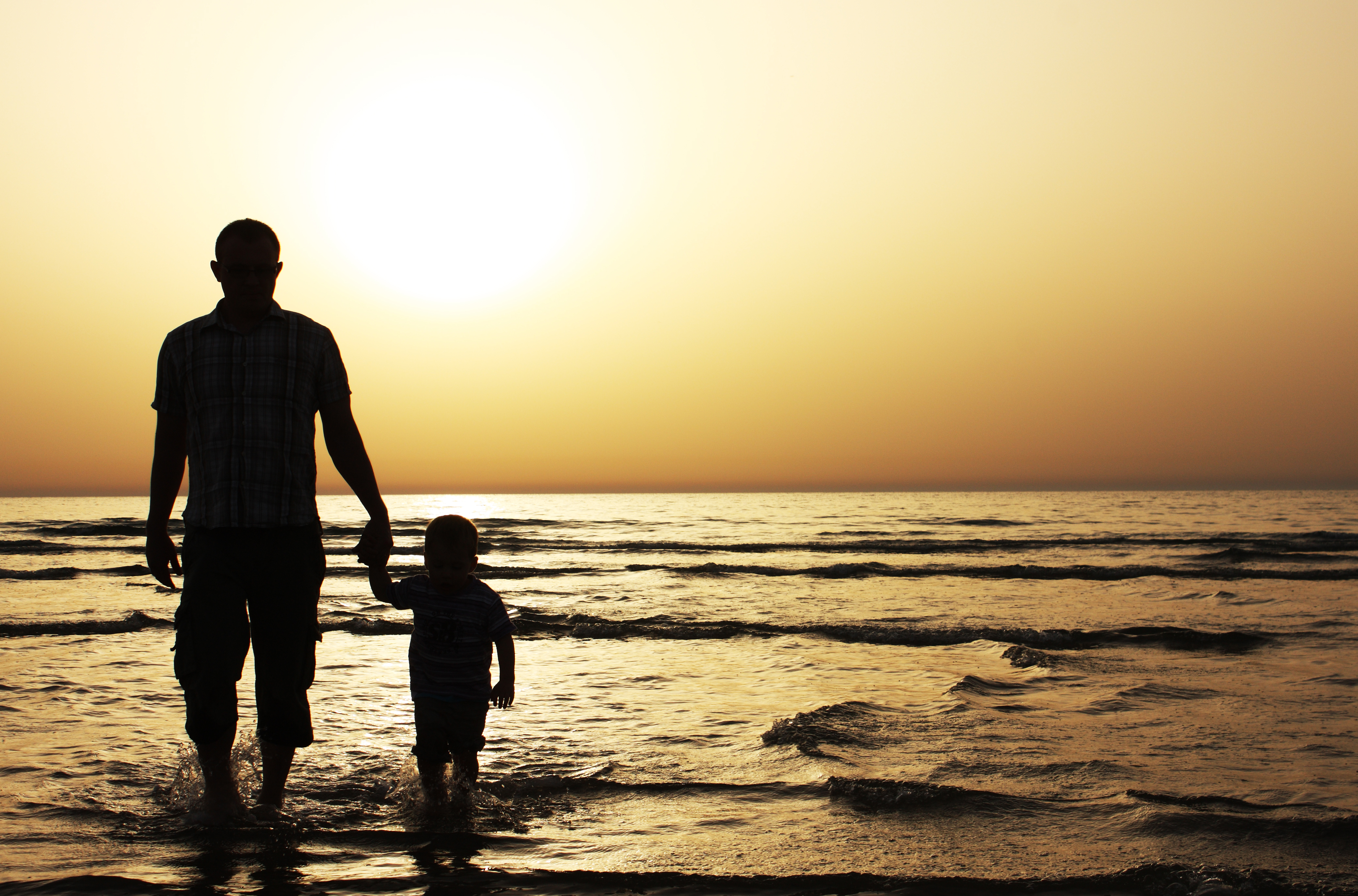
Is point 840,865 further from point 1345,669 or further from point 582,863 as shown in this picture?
point 1345,669

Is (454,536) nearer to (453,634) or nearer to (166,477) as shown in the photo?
(453,634)

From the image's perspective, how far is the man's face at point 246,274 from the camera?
364 cm

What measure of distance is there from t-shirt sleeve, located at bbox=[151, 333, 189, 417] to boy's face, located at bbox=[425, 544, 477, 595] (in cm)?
115

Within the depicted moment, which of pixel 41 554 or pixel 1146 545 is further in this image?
pixel 1146 545

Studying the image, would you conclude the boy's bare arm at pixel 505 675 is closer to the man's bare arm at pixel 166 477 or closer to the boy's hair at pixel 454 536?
the boy's hair at pixel 454 536

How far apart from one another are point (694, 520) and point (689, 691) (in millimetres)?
41413

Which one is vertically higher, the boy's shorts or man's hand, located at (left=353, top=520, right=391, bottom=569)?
man's hand, located at (left=353, top=520, right=391, bottom=569)

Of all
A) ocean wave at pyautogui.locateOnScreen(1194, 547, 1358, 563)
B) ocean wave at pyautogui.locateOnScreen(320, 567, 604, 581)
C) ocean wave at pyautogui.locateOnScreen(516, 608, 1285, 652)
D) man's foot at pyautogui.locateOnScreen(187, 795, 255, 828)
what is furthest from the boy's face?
ocean wave at pyautogui.locateOnScreen(1194, 547, 1358, 563)

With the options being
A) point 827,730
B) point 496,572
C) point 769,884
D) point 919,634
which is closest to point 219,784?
point 769,884

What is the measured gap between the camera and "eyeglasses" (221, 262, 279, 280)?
3639 mm

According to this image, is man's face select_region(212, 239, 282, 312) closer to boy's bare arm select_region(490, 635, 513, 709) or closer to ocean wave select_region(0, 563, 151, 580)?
boy's bare arm select_region(490, 635, 513, 709)

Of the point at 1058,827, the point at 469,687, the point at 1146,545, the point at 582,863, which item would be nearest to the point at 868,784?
the point at 1058,827

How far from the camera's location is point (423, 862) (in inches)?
136

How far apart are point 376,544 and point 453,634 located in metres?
0.59
